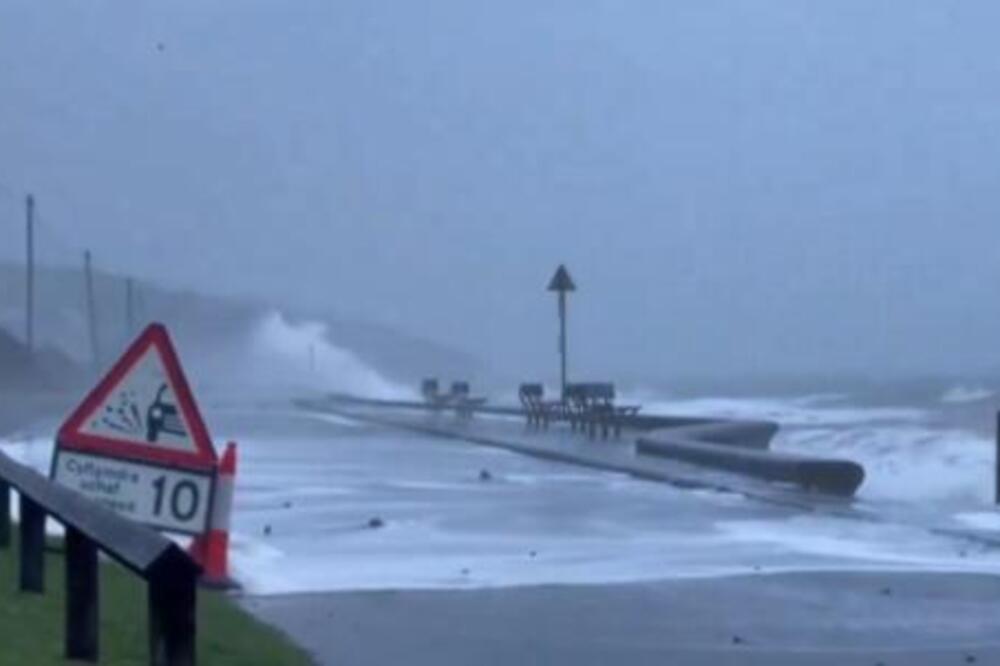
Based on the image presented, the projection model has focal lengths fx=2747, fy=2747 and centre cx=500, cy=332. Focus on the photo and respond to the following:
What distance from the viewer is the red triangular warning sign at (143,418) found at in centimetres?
1619

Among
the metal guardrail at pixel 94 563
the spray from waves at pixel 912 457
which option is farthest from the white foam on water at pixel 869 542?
the metal guardrail at pixel 94 563

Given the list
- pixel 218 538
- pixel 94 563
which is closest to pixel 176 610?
pixel 94 563

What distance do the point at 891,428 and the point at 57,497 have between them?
169 ft

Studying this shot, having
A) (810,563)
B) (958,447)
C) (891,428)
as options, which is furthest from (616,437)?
(810,563)

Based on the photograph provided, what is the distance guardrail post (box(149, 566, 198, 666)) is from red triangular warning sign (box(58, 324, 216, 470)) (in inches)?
235

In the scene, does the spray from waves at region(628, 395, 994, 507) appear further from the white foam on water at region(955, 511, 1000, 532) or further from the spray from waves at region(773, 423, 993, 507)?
the white foam on water at region(955, 511, 1000, 532)

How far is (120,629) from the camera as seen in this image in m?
14.0

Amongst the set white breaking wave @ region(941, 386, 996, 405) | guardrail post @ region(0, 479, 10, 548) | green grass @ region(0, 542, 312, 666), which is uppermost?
guardrail post @ region(0, 479, 10, 548)

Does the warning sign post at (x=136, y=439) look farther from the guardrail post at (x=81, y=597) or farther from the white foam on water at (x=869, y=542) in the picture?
the white foam on water at (x=869, y=542)

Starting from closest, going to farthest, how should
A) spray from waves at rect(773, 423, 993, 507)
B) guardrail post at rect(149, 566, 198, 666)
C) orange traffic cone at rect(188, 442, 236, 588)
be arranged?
guardrail post at rect(149, 566, 198, 666) → orange traffic cone at rect(188, 442, 236, 588) → spray from waves at rect(773, 423, 993, 507)

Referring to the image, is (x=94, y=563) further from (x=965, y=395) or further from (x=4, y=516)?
(x=965, y=395)

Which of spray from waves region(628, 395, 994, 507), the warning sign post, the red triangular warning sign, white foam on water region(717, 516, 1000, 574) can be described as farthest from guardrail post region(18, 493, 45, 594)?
spray from waves region(628, 395, 994, 507)

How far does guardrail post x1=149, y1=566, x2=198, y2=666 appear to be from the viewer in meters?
10.1

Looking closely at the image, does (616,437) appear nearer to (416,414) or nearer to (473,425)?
(473,425)
